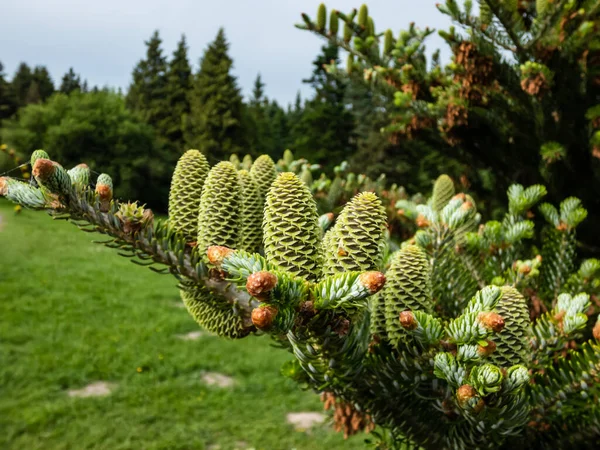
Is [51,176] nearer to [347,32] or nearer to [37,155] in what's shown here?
[37,155]

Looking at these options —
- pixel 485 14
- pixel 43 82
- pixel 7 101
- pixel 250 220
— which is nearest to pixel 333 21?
pixel 485 14

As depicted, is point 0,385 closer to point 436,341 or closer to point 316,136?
point 436,341

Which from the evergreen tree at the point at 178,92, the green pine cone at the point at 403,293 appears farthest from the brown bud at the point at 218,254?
the evergreen tree at the point at 178,92

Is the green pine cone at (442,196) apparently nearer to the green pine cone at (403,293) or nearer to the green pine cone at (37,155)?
the green pine cone at (403,293)

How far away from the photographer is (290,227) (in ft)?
2.93

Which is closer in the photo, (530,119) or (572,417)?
(572,417)

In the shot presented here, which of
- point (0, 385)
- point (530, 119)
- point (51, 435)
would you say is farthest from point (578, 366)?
point (0, 385)

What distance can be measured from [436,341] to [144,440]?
6234 millimetres

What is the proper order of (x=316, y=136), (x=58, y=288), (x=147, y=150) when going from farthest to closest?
(x=316, y=136) → (x=147, y=150) → (x=58, y=288)

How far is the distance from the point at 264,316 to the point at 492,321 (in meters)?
0.42

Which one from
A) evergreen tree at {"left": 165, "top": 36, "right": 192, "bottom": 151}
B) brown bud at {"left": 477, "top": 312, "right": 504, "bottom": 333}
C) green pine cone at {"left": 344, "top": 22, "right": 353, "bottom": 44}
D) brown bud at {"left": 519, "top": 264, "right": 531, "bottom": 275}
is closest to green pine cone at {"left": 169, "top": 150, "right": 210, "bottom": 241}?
brown bud at {"left": 477, "top": 312, "right": 504, "bottom": 333}

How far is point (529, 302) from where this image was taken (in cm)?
187

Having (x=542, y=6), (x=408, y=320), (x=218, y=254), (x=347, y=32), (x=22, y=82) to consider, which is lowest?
(x=408, y=320)

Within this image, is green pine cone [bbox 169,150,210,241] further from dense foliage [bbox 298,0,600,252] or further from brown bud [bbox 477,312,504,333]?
dense foliage [bbox 298,0,600,252]
